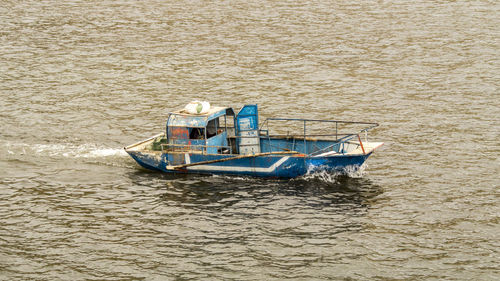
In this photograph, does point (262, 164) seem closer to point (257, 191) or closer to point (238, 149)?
point (257, 191)

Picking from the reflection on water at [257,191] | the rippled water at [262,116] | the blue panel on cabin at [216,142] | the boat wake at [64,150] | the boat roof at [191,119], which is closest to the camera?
the rippled water at [262,116]

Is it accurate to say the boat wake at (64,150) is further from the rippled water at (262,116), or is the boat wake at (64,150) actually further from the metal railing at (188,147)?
the metal railing at (188,147)

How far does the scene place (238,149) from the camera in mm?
40312

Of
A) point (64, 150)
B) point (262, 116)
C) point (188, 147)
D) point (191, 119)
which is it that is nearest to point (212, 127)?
point (191, 119)

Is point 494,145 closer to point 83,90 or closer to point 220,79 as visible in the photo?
point 220,79

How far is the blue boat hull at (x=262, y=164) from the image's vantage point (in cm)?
3709

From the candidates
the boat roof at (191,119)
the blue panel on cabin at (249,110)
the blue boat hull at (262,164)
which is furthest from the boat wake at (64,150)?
the blue panel on cabin at (249,110)

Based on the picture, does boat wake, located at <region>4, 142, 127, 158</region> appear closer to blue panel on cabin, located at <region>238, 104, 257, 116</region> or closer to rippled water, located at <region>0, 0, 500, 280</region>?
rippled water, located at <region>0, 0, 500, 280</region>

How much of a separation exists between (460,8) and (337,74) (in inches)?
1233

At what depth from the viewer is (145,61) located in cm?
6569

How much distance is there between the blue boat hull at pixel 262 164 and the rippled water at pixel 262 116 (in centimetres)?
57

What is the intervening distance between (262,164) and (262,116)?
43.0ft

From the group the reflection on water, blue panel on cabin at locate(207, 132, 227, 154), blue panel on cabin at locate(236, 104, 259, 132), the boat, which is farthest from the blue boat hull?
blue panel on cabin at locate(236, 104, 259, 132)

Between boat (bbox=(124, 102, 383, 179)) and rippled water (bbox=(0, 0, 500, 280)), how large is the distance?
854 mm
